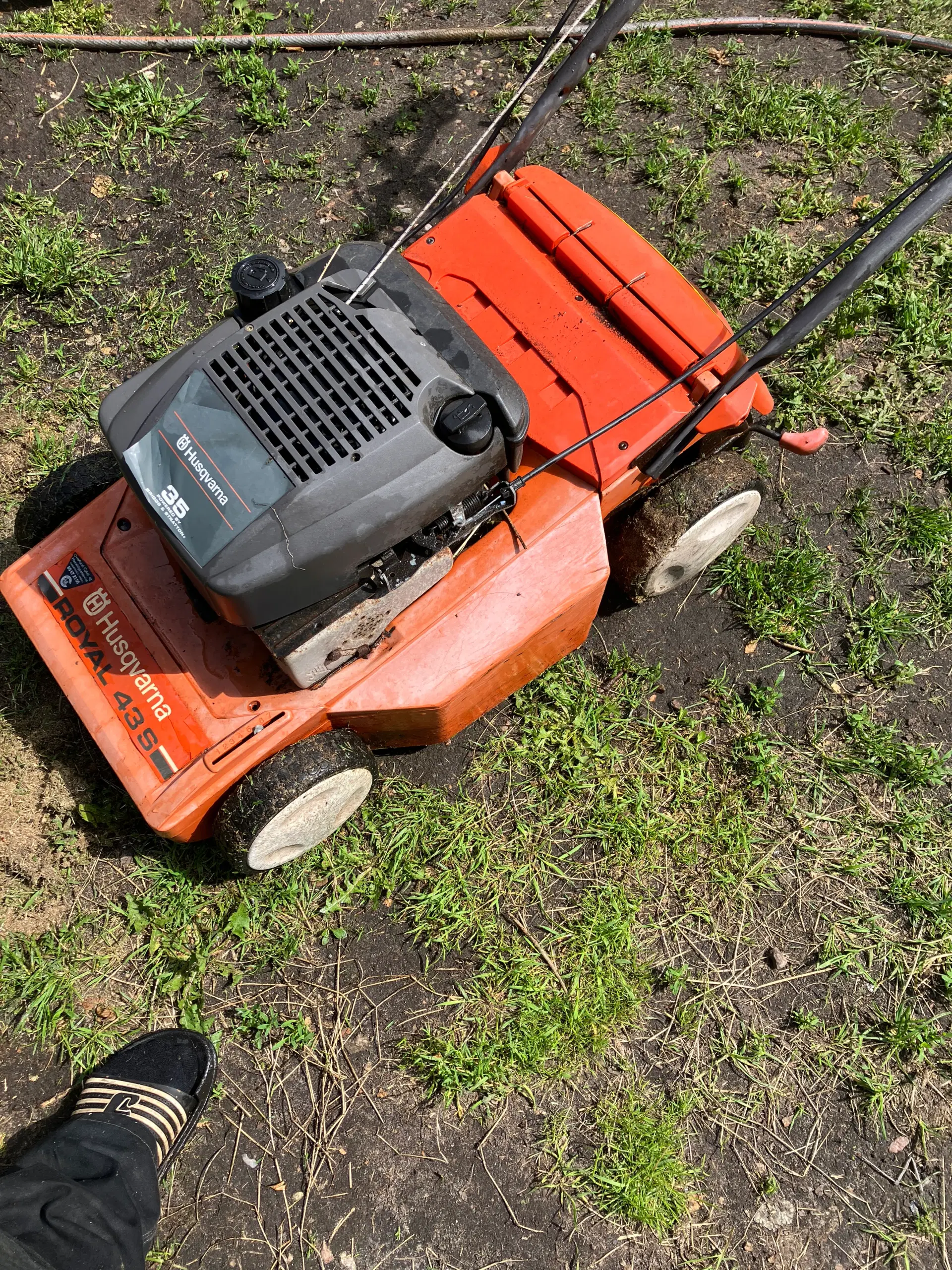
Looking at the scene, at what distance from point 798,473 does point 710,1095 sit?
1.94 metres

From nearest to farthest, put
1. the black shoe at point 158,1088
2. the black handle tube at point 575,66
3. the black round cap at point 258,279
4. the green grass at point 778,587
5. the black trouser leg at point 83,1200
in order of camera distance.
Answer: the black round cap at point 258,279 → the black trouser leg at point 83,1200 → the black shoe at point 158,1088 → the black handle tube at point 575,66 → the green grass at point 778,587

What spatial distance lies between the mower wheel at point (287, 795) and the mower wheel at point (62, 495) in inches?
38.4

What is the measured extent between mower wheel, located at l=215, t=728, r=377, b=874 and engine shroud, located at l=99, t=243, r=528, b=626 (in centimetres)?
42

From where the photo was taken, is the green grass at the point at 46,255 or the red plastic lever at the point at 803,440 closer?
the red plastic lever at the point at 803,440

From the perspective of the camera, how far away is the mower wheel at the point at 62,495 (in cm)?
258

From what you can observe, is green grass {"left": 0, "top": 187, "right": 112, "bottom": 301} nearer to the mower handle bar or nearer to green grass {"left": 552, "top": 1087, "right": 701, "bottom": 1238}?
the mower handle bar

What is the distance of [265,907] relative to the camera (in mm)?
2592

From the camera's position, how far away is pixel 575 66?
7.92 feet

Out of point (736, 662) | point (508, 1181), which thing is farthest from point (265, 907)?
point (736, 662)

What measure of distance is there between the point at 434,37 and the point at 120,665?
9.65 feet

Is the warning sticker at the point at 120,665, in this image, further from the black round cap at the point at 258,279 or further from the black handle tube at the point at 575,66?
the black handle tube at the point at 575,66

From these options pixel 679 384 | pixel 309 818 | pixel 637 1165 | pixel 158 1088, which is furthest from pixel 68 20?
pixel 637 1165

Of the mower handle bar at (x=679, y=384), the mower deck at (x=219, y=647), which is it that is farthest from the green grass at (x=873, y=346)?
the mower deck at (x=219, y=647)

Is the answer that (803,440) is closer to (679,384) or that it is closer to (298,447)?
(679,384)
